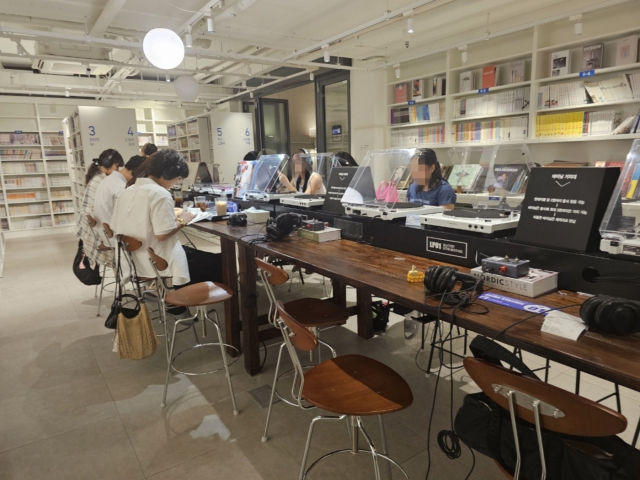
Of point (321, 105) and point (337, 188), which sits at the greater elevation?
point (321, 105)

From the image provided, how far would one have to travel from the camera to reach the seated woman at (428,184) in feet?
9.09

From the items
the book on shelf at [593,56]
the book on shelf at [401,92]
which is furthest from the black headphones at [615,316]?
the book on shelf at [401,92]

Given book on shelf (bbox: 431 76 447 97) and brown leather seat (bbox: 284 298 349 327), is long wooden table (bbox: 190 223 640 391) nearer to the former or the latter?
brown leather seat (bbox: 284 298 349 327)

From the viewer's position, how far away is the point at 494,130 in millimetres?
4938

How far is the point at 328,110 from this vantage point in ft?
23.8

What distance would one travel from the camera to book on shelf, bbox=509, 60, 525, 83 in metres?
4.64

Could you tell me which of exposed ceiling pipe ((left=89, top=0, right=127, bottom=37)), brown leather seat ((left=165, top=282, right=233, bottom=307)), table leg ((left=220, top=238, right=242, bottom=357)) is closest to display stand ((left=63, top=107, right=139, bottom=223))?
exposed ceiling pipe ((left=89, top=0, right=127, bottom=37))

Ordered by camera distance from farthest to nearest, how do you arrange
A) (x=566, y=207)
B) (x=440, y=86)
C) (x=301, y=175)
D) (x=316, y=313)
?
(x=440, y=86)
(x=301, y=175)
(x=316, y=313)
(x=566, y=207)

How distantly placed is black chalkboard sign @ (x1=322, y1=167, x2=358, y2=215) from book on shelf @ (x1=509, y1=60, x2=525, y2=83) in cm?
297

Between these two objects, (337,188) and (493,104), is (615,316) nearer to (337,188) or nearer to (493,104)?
(337,188)

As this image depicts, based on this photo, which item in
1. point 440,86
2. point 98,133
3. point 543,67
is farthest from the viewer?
point 98,133

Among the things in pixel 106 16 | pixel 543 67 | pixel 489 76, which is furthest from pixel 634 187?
pixel 106 16

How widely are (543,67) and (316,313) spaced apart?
12.9 feet

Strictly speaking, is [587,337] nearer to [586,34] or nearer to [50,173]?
[586,34]
